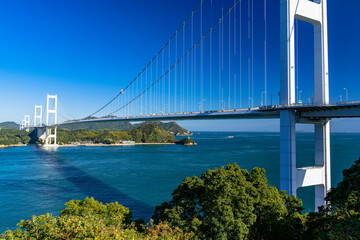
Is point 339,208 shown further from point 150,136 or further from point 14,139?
point 14,139

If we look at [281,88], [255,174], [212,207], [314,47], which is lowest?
[212,207]

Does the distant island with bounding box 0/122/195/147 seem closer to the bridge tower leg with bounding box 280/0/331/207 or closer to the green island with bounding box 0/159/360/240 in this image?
the bridge tower leg with bounding box 280/0/331/207

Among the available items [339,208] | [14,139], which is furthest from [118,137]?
[339,208]

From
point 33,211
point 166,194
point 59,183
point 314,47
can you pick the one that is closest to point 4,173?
point 59,183

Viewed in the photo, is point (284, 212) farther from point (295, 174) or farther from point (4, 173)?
point (4, 173)

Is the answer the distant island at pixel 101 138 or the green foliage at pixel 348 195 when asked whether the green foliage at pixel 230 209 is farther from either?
the distant island at pixel 101 138

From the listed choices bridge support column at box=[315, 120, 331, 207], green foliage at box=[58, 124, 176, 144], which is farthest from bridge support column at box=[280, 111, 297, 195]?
green foliage at box=[58, 124, 176, 144]

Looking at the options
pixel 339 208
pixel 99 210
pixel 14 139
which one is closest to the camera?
pixel 339 208

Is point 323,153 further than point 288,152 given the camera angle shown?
Yes
